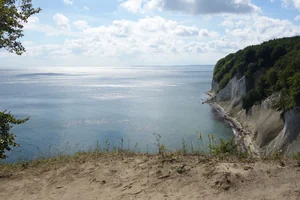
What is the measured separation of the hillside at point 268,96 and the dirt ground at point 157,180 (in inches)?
62.1

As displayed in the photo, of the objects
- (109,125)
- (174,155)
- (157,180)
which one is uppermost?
(174,155)

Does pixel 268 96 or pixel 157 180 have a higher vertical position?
pixel 157 180

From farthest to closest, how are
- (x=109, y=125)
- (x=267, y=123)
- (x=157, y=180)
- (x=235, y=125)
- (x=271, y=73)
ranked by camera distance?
Answer: (x=109, y=125)
(x=235, y=125)
(x=271, y=73)
(x=267, y=123)
(x=157, y=180)

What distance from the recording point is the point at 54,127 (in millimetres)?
51281

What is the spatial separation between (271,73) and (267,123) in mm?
10940

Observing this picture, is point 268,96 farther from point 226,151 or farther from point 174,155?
point 174,155

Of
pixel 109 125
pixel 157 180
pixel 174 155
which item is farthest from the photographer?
pixel 109 125

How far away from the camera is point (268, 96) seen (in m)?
45.4

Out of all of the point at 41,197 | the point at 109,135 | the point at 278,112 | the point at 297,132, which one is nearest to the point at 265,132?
the point at 278,112

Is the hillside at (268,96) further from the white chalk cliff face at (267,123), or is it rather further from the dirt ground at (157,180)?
the dirt ground at (157,180)

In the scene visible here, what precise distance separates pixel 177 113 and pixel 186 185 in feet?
191

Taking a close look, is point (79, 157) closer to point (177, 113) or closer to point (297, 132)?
point (297, 132)

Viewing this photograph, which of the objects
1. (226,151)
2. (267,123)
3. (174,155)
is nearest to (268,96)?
(267,123)

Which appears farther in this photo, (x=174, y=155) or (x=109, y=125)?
(x=109, y=125)
